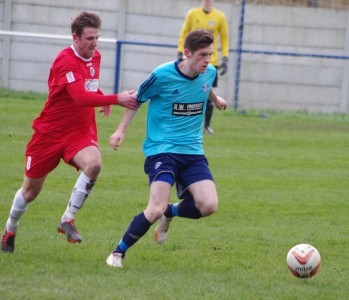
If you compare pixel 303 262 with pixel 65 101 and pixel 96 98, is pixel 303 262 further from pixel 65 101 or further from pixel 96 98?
pixel 65 101

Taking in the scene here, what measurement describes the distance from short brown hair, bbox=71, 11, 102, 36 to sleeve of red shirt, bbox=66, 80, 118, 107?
16.4 inches

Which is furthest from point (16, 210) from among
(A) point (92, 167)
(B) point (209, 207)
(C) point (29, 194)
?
(B) point (209, 207)

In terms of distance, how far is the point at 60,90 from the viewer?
7.20 meters

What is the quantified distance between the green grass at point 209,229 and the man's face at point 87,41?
60.7 inches

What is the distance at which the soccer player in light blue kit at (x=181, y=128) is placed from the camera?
22.4ft

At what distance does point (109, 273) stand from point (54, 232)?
1.62 meters

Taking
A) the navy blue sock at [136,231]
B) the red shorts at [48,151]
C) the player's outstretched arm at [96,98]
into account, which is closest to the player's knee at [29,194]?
the red shorts at [48,151]

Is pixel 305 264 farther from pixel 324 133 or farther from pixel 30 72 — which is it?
pixel 30 72

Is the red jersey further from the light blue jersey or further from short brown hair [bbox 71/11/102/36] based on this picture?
the light blue jersey

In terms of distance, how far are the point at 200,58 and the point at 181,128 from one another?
1.78 feet

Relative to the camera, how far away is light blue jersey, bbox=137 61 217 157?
6.95m

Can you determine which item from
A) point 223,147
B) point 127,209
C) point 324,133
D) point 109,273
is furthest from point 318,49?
A: point 109,273

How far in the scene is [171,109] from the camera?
6988 millimetres

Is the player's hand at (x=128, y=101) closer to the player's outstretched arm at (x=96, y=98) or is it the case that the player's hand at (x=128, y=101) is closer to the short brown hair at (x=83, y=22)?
the player's outstretched arm at (x=96, y=98)
